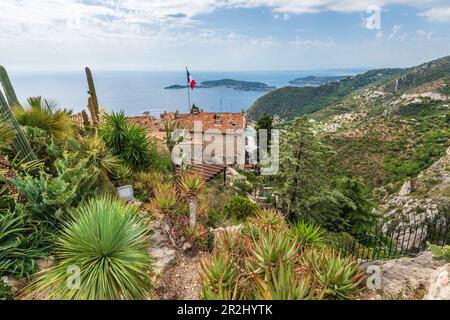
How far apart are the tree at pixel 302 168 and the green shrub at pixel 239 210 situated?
4691 millimetres

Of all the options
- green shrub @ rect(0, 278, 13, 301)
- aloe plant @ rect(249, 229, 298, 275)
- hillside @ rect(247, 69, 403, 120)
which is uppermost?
hillside @ rect(247, 69, 403, 120)

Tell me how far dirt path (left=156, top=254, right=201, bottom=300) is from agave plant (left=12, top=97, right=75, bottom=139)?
5372 mm

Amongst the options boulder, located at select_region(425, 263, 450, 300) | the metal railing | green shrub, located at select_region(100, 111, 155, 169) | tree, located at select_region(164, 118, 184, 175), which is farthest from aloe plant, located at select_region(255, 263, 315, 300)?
green shrub, located at select_region(100, 111, 155, 169)

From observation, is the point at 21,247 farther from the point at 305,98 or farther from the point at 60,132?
the point at 305,98

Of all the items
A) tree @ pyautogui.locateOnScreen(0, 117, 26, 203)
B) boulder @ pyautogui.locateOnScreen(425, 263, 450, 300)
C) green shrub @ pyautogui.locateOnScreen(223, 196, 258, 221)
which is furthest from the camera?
green shrub @ pyautogui.locateOnScreen(223, 196, 258, 221)

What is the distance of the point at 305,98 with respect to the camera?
4313 inches

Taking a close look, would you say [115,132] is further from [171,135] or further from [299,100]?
[299,100]

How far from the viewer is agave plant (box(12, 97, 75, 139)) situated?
6.95 meters

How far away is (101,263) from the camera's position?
3398 mm

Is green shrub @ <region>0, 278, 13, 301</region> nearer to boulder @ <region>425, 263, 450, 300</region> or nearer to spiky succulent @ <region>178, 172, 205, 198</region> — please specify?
spiky succulent @ <region>178, 172, 205, 198</region>

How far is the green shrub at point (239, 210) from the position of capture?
7589 millimetres

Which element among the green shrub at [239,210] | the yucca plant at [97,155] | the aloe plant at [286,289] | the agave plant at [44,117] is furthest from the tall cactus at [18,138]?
the aloe plant at [286,289]
